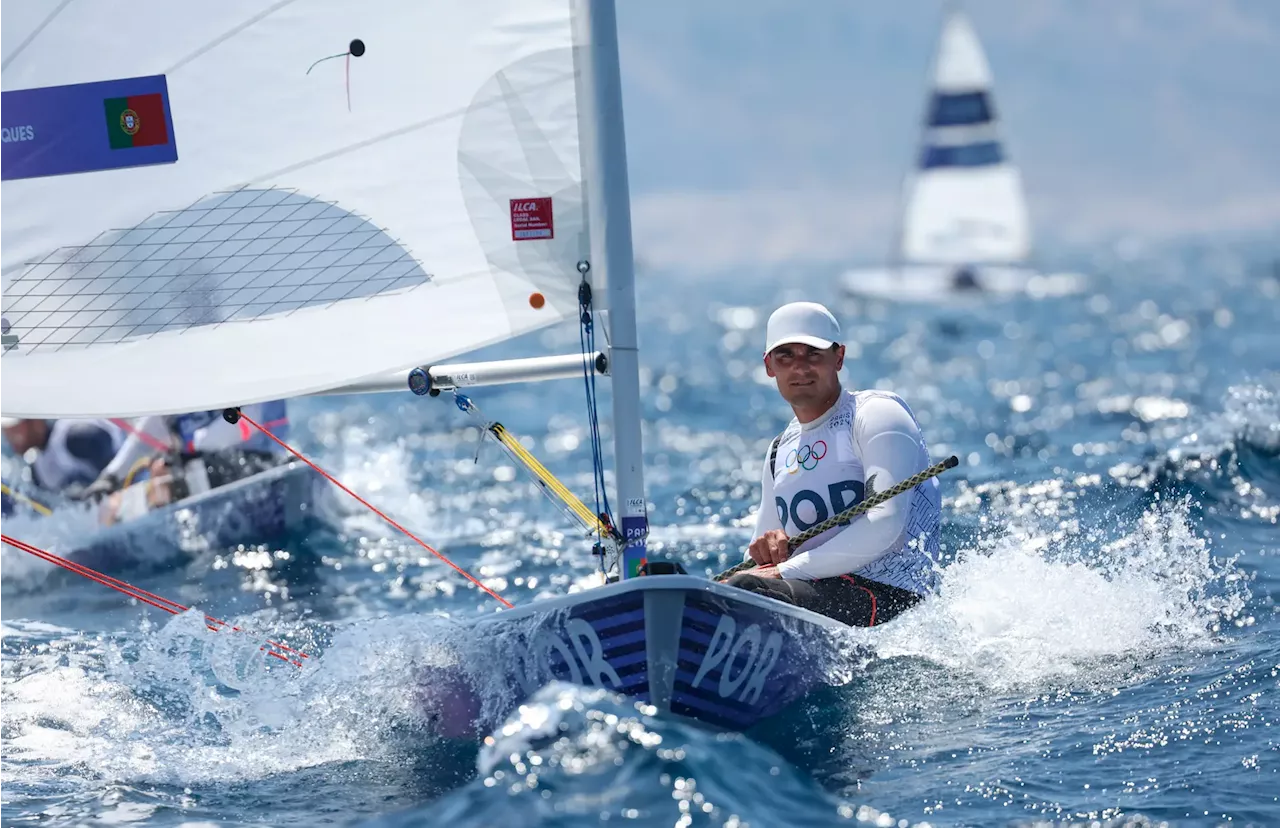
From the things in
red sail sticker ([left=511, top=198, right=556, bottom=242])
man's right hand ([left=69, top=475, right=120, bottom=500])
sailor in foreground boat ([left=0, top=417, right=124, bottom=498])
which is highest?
red sail sticker ([left=511, top=198, right=556, bottom=242])

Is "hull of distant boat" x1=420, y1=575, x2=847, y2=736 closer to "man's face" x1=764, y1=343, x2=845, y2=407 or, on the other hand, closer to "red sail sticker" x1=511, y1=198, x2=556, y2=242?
"man's face" x1=764, y1=343, x2=845, y2=407

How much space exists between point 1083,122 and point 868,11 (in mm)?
32152

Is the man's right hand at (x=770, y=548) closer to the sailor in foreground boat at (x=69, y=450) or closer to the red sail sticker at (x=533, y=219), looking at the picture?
the red sail sticker at (x=533, y=219)

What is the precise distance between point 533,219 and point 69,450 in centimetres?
668

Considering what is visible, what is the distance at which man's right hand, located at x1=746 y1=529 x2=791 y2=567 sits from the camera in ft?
17.5

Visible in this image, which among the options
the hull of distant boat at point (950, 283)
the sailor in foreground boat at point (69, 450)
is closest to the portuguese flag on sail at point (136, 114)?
the sailor in foreground boat at point (69, 450)

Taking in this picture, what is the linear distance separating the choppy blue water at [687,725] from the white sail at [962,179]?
1041 inches

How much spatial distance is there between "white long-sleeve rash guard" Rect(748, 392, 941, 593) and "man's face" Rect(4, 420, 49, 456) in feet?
22.5

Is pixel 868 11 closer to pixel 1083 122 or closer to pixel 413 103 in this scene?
pixel 1083 122

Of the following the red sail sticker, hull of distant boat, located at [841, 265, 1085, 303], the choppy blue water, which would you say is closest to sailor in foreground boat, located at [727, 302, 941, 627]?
the choppy blue water

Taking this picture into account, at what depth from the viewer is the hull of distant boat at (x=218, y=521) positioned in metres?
9.20

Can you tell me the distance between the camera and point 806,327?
5.29m

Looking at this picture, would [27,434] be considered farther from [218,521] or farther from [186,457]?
[218,521]

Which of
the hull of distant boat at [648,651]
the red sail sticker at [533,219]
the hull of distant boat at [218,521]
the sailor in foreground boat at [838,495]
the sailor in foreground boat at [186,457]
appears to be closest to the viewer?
the hull of distant boat at [648,651]
